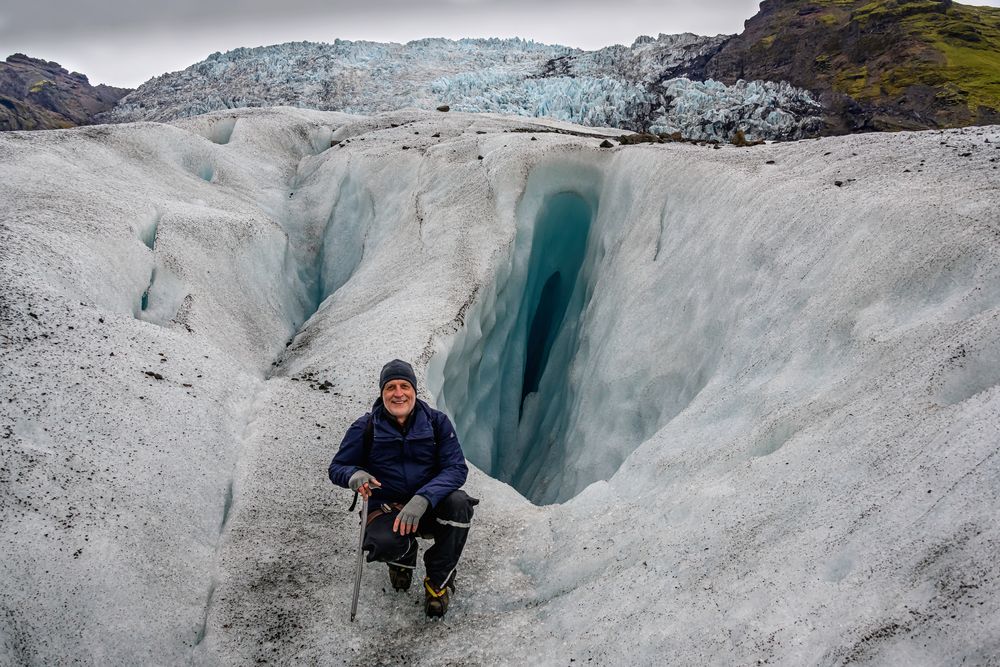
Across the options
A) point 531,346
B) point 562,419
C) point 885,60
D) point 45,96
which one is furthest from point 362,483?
point 45,96

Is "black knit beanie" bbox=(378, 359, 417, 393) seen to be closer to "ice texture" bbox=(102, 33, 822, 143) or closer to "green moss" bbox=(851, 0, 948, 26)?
"ice texture" bbox=(102, 33, 822, 143)

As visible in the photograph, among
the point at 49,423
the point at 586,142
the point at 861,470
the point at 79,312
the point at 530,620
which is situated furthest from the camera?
the point at 586,142

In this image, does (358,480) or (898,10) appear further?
(898,10)

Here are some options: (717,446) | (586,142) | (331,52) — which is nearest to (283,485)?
(717,446)

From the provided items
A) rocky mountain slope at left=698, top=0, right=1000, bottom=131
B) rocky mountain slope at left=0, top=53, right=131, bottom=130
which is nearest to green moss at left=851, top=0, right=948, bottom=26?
rocky mountain slope at left=698, top=0, right=1000, bottom=131

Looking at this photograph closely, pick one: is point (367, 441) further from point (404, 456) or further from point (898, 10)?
point (898, 10)

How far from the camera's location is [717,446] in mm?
5293

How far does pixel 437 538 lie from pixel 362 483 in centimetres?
62

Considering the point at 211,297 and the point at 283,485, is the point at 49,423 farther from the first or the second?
the point at 211,297

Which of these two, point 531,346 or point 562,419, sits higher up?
point 531,346

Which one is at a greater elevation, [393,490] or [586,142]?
[586,142]

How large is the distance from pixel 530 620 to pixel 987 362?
3.18 m

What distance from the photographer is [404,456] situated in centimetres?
449

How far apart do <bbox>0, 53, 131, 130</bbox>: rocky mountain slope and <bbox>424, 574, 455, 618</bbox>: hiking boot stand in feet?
187
